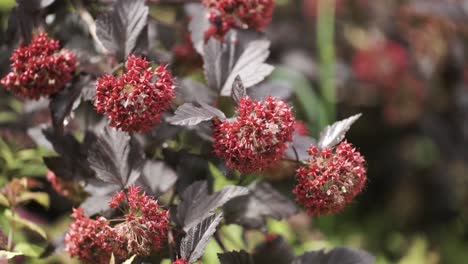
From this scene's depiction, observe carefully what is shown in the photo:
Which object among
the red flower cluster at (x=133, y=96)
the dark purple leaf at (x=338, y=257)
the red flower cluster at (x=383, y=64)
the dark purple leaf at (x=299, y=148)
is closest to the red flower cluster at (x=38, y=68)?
the red flower cluster at (x=133, y=96)

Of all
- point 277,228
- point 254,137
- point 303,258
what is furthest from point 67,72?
point 277,228

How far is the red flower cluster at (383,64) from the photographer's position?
203 centimetres

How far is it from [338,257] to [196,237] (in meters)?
0.29

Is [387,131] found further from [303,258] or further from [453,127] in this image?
[303,258]

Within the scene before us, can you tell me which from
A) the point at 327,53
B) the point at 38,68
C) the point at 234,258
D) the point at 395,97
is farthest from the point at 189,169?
the point at 395,97

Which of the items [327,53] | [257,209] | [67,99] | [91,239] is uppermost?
[67,99]

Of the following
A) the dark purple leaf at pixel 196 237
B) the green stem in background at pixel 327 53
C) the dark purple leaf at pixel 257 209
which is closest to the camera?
the dark purple leaf at pixel 196 237

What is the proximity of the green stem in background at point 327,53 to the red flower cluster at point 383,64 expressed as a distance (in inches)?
4.4

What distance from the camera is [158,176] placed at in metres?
0.96

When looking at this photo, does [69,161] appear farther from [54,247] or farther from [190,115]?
[190,115]

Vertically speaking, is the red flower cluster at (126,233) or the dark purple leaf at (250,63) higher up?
the dark purple leaf at (250,63)

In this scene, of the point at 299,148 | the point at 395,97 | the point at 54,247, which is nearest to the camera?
the point at 299,148

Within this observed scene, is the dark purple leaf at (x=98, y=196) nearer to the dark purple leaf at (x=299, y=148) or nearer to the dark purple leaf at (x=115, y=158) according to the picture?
the dark purple leaf at (x=115, y=158)

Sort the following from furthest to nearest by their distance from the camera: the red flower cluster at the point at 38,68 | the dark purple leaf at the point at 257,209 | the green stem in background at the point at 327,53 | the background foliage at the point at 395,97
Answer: the background foliage at the point at 395,97
the green stem in background at the point at 327,53
the dark purple leaf at the point at 257,209
the red flower cluster at the point at 38,68
